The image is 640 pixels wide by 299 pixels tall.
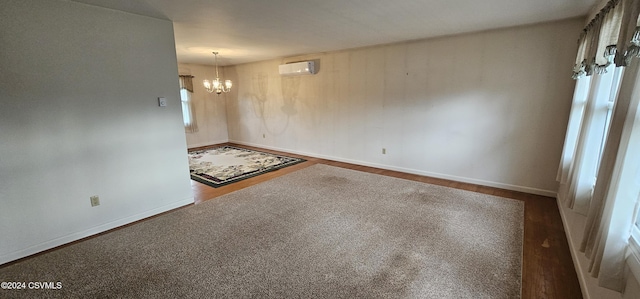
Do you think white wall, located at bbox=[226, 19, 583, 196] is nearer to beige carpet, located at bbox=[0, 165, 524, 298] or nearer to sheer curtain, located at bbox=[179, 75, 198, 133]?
beige carpet, located at bbox=[0, 165, 524, 298]

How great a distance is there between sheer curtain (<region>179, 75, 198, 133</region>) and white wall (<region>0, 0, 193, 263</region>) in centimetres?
408

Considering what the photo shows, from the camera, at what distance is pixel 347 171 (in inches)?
193

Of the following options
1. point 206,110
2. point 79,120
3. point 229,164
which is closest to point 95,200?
point 79,120

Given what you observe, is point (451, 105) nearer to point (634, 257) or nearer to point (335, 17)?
point (335, 17)

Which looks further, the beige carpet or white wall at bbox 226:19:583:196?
white wall at bbox 226:19:583:196

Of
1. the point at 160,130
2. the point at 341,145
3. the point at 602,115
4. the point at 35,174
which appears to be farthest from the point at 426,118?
the point at 35,174

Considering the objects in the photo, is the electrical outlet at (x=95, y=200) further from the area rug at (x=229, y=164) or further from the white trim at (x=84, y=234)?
the area rug at (x=229, y=164)

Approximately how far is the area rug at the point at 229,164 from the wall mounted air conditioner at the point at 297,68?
1934mm

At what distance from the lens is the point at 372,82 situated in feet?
16.3

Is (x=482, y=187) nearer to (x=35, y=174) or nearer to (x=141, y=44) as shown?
(x=141, y=44)

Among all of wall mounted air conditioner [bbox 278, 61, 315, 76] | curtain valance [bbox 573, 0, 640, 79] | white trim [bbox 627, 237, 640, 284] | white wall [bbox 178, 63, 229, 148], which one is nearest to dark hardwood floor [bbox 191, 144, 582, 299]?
white trim [bbox 627, 237, 640, 284]

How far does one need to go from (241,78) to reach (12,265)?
5.86m

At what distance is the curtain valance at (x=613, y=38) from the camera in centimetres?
127

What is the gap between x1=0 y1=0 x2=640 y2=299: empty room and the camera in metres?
1.89
